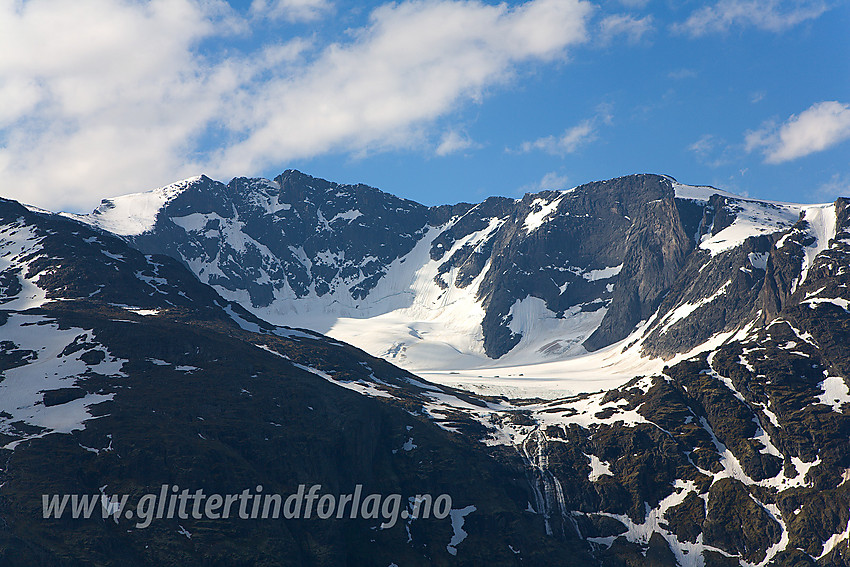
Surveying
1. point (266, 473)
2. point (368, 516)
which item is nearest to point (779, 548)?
point (368, 516)

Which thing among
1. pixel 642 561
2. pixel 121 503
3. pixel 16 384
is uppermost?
pixel 16 384

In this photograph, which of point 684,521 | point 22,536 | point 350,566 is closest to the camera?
point 22,536

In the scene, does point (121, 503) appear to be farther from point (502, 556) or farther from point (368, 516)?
point (502, 556)

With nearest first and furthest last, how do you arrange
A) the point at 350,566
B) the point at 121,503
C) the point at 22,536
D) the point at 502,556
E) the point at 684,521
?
the point at 22,536, the point at 121,503, the point at 350,566, the point at 502,556, the point at 684,521

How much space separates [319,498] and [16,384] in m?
65.7

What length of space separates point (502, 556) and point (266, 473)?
5252cm

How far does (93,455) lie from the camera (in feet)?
497

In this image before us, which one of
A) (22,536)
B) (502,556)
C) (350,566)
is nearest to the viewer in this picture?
(22,536)

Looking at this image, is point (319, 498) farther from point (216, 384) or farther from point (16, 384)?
point (16, 384)

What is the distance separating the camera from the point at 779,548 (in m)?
183

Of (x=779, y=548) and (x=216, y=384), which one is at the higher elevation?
(x=216, y=384)

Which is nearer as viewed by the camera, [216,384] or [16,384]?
[16,384]

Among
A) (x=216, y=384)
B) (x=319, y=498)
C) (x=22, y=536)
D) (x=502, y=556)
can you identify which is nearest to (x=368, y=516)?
(x=319, y=498)

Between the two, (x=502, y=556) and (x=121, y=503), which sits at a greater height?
(x=121, y=503)
